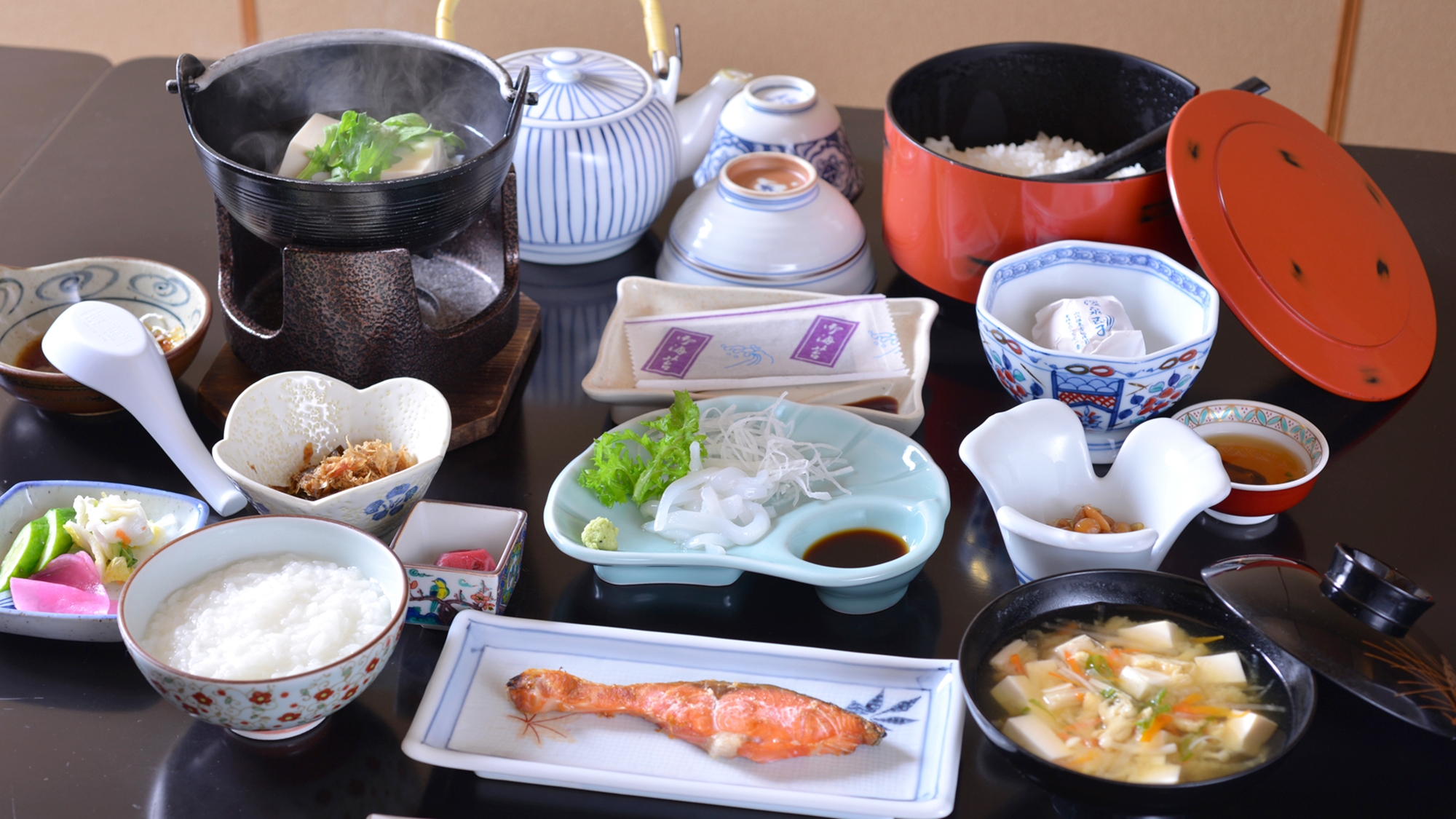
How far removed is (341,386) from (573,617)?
1.28 feet

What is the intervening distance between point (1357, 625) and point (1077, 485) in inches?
12.7

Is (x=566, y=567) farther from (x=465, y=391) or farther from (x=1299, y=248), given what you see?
(x=1299, y=248)

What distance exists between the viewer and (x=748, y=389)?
146 cm

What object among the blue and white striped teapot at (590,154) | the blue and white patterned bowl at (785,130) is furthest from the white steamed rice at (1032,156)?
the blue and white striped teapot at (590,154)

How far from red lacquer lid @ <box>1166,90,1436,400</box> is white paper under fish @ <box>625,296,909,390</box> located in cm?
41

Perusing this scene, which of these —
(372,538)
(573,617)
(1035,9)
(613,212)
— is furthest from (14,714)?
(1035,9)

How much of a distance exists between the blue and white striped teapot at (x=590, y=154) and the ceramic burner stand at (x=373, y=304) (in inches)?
3.7

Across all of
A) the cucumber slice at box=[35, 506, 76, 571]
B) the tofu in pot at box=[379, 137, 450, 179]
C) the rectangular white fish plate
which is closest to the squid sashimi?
the rectangular white fish plate

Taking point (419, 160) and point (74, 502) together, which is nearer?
point (74, 502)

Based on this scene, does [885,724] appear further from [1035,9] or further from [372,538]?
[1035,9]

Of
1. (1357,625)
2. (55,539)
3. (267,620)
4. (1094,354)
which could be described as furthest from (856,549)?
(55,539)

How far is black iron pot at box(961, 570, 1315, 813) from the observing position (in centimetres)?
90

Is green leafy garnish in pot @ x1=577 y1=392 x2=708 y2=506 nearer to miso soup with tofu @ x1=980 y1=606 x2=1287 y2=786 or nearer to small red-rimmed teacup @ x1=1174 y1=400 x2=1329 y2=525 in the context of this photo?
miso soup with tofu @ x1=980 y1=606 x2=1287 y2=786

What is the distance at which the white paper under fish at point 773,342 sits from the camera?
149cm
